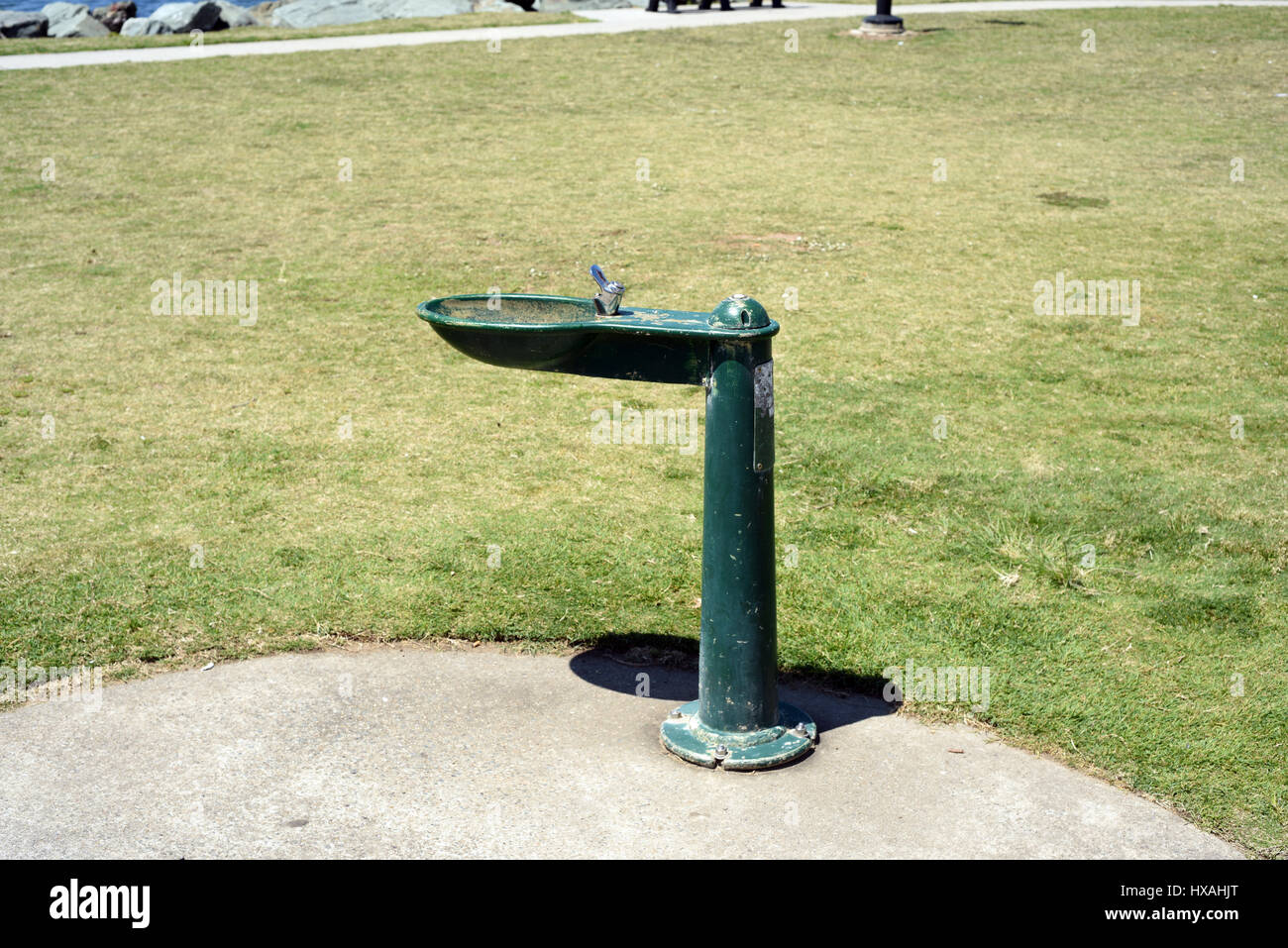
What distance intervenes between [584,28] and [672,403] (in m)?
16.6

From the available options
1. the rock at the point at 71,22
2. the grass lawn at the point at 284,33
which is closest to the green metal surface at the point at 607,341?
the grass lawn at the point at 284,33

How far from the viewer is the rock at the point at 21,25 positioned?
2277 cm

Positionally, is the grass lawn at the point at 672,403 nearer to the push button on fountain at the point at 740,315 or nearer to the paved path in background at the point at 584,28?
the push button on fountain at the point at 740,315

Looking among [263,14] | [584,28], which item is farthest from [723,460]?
[263,14]

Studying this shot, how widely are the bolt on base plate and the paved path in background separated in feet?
59.2

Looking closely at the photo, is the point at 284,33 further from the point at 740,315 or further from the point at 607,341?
the point at 740,315

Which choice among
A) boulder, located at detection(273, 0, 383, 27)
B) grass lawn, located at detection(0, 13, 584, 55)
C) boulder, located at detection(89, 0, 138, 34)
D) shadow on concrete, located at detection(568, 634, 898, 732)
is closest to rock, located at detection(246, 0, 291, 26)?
boulder, located at detection(273, 0, 383, 27)

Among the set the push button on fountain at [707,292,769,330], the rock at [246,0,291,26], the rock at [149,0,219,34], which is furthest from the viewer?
the rock at [246,0,291,26]

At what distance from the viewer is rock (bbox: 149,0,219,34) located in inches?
908

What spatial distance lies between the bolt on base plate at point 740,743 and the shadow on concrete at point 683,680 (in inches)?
7.4

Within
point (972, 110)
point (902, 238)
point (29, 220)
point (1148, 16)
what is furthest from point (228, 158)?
point (1148, 16)

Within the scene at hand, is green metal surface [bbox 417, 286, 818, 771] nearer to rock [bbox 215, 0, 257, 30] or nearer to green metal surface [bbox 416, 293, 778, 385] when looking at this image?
green metal surface [bbox 416, 293, 778, 385]

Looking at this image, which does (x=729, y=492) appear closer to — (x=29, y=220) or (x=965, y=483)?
(x=965, y=483)
